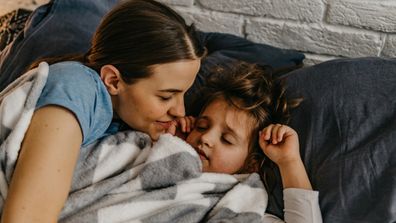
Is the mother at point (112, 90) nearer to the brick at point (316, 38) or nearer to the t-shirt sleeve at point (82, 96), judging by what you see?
the t-shirt sleeve at point (82, 96)

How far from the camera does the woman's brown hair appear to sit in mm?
989

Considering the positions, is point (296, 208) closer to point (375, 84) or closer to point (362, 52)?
point (375, 84)

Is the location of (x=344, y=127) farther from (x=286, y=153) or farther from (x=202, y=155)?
(x=202, y=155)

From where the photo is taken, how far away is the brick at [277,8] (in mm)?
1352

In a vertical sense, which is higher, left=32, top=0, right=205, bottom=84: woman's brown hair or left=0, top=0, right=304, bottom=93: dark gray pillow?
left=32, top=0, right=205, bottom=84: woman's brown hair

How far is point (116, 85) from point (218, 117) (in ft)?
0.77

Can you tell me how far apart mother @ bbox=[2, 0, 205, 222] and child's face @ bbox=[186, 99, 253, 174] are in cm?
7

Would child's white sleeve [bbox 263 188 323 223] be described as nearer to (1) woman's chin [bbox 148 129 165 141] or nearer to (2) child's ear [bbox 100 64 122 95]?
(1) woman's chin [bbox 148 129 165 141]

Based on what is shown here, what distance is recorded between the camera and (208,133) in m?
1.06

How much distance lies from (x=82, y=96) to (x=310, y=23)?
0.74 metres

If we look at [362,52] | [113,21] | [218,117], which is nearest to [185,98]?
[218,117]

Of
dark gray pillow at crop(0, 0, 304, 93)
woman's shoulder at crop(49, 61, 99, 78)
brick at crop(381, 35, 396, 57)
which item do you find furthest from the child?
brick at crop(381, 35, 396, 57)

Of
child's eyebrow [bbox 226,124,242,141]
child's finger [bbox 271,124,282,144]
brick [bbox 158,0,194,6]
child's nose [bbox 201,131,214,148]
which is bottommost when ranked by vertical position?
child's nose [bbox 201,131,214,148]

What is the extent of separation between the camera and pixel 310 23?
4.50 feet
